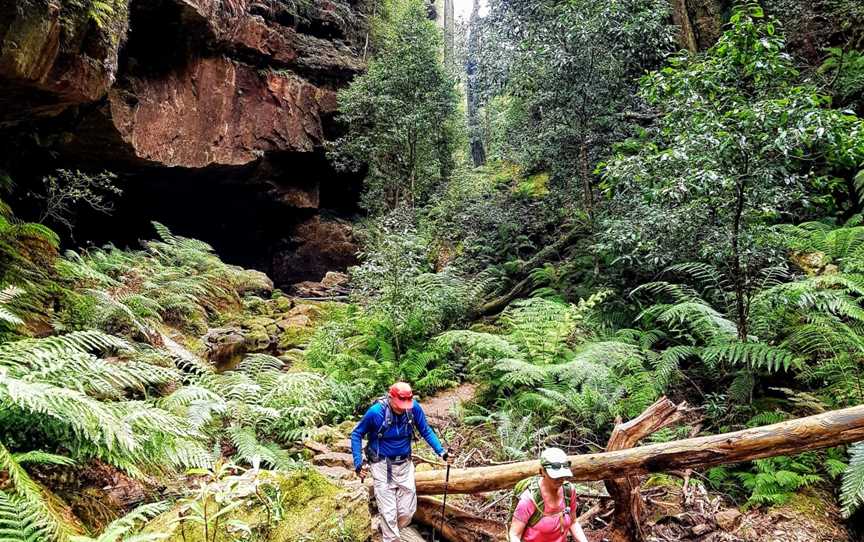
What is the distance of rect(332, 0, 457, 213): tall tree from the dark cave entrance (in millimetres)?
1944

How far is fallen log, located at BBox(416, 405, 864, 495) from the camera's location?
9.82 feet

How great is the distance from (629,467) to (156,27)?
473 inches

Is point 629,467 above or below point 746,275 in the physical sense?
below

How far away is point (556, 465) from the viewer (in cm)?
261

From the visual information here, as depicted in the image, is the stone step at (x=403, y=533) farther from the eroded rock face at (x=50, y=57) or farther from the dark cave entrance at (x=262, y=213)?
the dark cave entrance at (x=262, y=213)

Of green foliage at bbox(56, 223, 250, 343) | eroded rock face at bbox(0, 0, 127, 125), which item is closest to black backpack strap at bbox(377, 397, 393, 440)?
green foliage at bbox(56, 223, 250, 343)

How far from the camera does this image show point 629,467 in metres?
3.14

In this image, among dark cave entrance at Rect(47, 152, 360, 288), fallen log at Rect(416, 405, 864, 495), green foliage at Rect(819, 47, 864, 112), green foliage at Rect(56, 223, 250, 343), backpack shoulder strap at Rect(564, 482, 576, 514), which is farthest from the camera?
dark cave entrance at Rect(47, 152, 360, 288)

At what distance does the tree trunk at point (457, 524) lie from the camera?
12.0 ft

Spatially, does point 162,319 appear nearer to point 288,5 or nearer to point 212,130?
point 212,130

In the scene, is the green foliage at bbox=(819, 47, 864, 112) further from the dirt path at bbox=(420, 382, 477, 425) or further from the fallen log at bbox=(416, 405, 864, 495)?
the dirt path at bbox=(420, 382, 477, 425)

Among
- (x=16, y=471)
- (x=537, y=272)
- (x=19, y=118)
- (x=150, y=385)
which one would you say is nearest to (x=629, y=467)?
(x=16, y=471)

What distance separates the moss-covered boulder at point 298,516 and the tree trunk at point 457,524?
511 millimetres

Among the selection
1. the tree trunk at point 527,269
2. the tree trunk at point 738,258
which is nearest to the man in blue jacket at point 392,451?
the tree trunk at point 738,258
